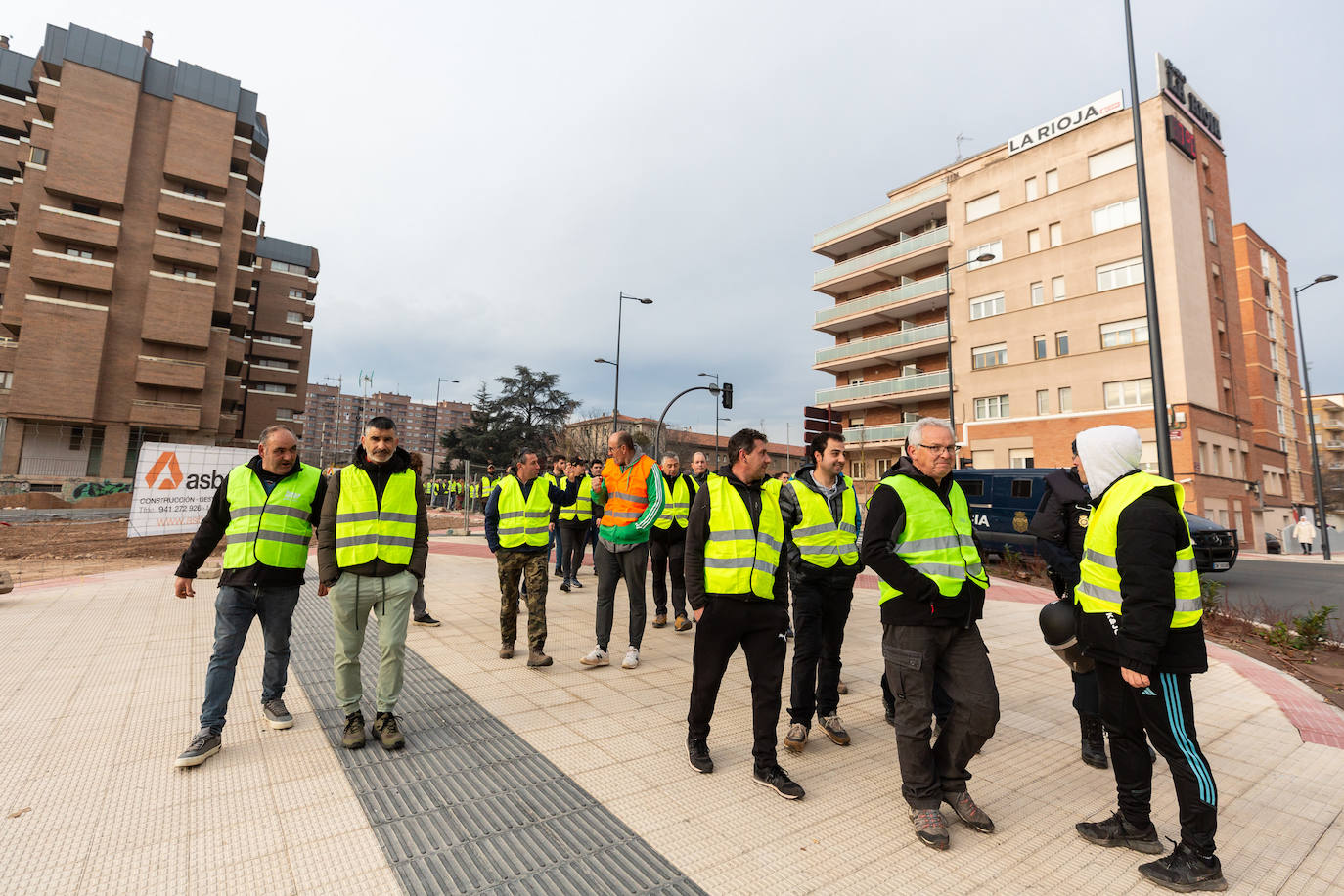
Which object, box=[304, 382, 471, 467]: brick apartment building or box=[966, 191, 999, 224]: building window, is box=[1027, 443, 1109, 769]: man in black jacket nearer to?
box=[966, 191, 999, 224]: building window

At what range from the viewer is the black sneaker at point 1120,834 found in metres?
2.77

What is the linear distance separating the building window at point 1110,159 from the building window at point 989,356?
28.5ft

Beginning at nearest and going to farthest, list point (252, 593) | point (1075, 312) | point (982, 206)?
point (252, 593), point (1075, 312), point (982, 206)

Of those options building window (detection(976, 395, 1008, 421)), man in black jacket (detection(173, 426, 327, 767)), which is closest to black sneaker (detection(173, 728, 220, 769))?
man in black jacket (detection(173, 426, 327, 767))

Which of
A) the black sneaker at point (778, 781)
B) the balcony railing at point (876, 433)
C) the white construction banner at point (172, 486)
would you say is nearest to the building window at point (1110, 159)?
the balcony railing at point (876, 433)

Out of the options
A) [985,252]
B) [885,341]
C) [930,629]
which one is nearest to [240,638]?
[930,629]

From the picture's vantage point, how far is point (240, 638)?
3.82 metres

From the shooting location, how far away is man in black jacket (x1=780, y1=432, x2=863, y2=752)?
3.98m

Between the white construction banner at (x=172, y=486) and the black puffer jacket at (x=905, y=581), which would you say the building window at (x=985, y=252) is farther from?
the black puffer jacket at (x=905, y=581)

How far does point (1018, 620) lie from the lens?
842 centimetres

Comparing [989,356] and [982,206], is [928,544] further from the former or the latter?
[982,206]

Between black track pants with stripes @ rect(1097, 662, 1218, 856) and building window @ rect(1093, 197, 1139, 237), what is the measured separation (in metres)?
32.5

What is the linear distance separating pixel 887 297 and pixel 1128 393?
45.9 ft

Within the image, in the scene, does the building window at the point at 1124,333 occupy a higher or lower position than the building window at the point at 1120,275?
lower
